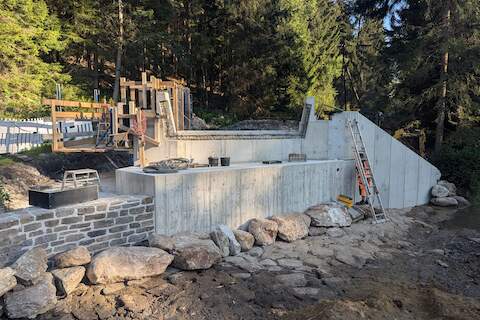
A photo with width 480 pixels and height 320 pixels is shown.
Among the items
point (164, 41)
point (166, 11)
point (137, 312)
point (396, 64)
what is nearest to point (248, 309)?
point (137, 312)

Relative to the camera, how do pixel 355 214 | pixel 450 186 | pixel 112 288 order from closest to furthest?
pixel 112 288 → pixel 355 214 → pixel 450 186

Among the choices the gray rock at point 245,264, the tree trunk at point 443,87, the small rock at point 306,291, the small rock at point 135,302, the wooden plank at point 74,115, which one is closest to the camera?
the small rock at point 135,302

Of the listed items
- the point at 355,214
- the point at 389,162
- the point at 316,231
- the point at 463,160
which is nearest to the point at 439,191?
the point at 463,160

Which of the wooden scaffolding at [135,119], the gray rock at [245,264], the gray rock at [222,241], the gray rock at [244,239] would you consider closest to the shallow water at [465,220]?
the gray rock at [244,239]

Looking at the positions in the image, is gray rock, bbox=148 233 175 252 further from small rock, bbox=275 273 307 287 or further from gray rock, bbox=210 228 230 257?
small rock, bbox=275 273 307 287

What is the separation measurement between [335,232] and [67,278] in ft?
20.2

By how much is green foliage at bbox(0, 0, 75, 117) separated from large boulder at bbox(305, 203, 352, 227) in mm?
12652

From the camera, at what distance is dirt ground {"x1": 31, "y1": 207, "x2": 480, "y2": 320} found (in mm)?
5145

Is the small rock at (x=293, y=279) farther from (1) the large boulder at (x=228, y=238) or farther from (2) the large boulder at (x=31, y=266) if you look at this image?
(2) the large boulder at (x=31, y=266)

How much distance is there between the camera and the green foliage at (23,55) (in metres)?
14.3

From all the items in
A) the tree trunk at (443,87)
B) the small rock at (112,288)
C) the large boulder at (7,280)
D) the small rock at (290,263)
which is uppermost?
the tree trunk at (443,87)

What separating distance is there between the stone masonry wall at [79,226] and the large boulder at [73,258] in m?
0.26

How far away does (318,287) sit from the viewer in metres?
6.14

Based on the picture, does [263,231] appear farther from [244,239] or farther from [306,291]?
[306,291]
